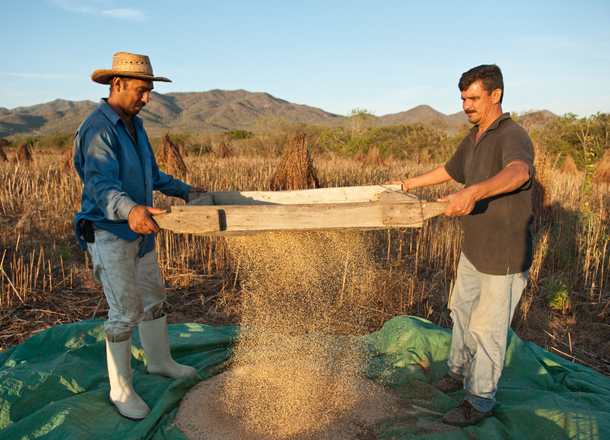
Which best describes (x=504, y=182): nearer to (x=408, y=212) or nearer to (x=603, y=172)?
(x=408, y=212)

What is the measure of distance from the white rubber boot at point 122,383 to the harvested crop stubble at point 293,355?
0.81 feet

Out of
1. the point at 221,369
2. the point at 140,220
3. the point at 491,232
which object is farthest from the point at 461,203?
the point at 221,369

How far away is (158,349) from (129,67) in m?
1.79

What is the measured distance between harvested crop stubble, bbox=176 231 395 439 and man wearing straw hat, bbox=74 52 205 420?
576mm

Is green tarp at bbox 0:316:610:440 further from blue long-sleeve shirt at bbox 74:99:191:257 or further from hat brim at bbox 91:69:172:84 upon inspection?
hat brim at bbox 91:69:172:84

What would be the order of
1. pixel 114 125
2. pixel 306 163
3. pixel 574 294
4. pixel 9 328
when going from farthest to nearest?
pixel 306 163 < pixel 574 294 < pixel 9 328 < pixel 114 125

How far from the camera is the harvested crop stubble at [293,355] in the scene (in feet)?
7.18

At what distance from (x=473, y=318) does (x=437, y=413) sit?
0.65 meters

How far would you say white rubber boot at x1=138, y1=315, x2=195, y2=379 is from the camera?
2.48 metres

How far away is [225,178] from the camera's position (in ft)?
21.8

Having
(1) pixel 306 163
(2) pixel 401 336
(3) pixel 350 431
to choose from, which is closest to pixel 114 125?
(3) pixel 350 431

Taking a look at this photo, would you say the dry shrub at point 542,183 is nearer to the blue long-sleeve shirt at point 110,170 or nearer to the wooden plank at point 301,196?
the wooden plank at point 301,196

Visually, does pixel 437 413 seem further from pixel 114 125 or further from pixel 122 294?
pixel 114 125

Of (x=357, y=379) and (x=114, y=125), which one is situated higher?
(x=114, y=125)
